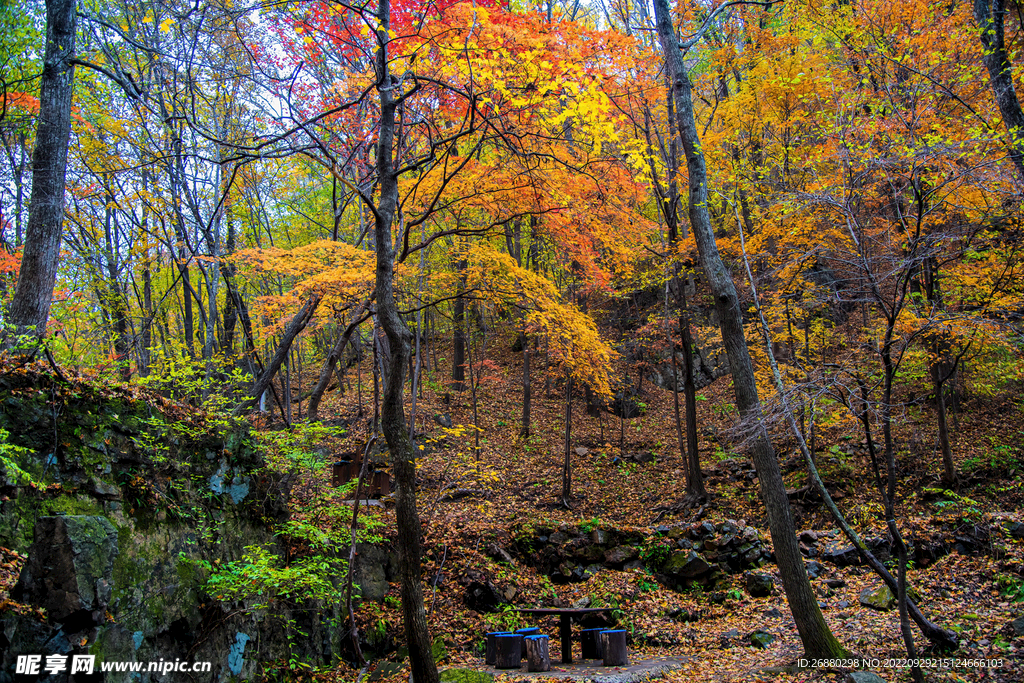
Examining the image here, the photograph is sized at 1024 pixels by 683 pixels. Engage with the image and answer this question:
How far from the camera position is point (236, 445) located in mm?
6855

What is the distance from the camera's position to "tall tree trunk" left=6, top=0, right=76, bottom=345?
230 inches

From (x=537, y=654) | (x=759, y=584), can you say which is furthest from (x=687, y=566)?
(x=537, y=654)

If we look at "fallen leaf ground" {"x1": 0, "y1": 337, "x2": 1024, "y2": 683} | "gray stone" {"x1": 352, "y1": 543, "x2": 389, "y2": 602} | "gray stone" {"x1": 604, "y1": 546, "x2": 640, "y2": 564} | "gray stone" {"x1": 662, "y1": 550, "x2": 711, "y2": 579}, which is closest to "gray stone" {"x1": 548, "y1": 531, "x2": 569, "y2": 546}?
"fallen leaf ground" {"x1": 0, "y1": 337, "x2": 1024, "y2": 683}

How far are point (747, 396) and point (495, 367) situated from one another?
1095 cm

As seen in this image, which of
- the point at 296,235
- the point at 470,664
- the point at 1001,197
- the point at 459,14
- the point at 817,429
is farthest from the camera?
the point at 296,235

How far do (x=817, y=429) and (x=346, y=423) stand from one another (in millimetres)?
13271

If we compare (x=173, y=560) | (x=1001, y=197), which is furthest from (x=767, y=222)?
(x=173, y=560)

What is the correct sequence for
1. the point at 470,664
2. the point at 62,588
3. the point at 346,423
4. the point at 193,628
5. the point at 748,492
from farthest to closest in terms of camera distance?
the point at 346,423, the point at 748,492, the point at 470,664, the point at 193,628, the point at 62,588

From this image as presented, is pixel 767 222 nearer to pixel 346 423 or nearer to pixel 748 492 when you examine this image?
pixel 748 492

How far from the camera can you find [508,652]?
659 centimetres

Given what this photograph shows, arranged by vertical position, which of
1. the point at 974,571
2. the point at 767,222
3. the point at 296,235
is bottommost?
the point at 974,571

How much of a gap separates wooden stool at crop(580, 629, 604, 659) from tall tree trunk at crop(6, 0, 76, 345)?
8.07 metres

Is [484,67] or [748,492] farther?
[748,492]

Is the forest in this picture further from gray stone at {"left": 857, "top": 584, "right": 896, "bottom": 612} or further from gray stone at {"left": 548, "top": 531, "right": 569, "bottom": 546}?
gray stone at {"left": 857, "top": 584, "right": 896, "bottom": 612}
